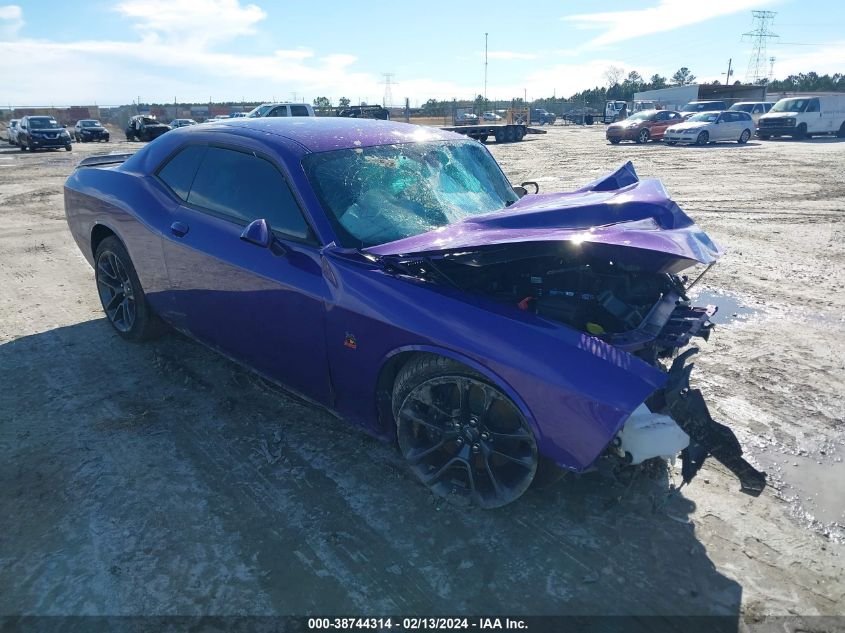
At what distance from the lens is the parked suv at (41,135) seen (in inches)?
977

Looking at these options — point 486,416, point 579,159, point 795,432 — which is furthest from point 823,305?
point 579,159

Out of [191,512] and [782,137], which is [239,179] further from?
[782,137]

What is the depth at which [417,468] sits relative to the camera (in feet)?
8.84

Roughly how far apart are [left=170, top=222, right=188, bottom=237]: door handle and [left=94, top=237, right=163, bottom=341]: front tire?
0.76m

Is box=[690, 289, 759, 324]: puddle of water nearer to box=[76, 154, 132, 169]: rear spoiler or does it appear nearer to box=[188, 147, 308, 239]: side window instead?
box=[188, 147, 308, 239]: side window

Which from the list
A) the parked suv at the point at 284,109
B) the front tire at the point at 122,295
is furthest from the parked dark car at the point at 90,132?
the front tire at the point at 122,295

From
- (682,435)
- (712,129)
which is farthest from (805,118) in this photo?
(682,435)

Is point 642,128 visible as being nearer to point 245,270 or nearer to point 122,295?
point 122,295

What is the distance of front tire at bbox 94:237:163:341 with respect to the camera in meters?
4.09

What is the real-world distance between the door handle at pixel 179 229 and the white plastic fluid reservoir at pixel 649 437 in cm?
278

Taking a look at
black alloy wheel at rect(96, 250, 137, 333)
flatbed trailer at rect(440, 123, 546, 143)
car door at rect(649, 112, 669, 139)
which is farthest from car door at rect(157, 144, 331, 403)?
car door at rect(649, 112, 669, 139)

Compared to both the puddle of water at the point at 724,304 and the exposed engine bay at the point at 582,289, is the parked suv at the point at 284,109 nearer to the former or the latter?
the puddle of water at the point at 724,304

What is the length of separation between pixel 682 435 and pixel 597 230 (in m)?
0.96

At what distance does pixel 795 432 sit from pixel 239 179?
3.57 m
